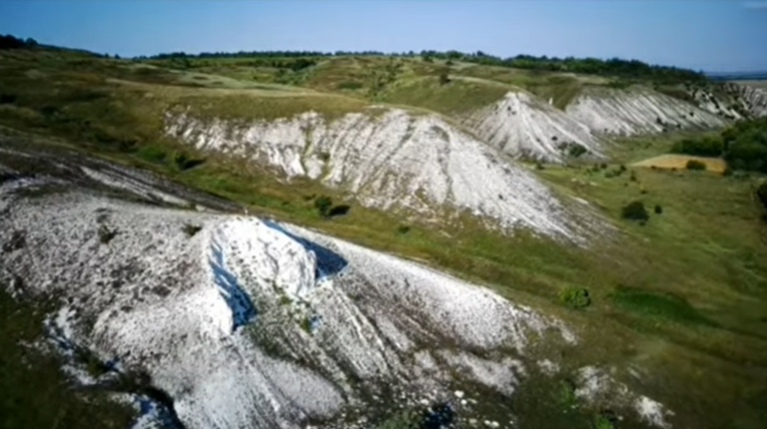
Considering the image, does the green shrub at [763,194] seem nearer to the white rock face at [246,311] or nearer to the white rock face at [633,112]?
the white rock face at [246,311]

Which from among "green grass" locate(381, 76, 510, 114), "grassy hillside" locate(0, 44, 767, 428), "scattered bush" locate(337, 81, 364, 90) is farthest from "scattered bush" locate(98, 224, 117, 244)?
"scattered bush" locate(337, 81, 364, 90)

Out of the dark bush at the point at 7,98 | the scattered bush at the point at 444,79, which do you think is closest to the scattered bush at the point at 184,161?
the dark bush at the point at 7,98

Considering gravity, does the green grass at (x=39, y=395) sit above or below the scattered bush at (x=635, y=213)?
below

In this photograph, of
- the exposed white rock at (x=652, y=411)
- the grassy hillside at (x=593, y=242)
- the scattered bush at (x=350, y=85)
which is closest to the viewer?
the exposed white rock at (x=652, y=411)

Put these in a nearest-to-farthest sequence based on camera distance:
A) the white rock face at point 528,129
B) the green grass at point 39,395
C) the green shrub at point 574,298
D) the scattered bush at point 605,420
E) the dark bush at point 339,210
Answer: the green grass at point 39,395, the scattered bush at point 605,420, the green shrub at point 574,298, the dark bush at point 339,210, the white rock face at point 528,129

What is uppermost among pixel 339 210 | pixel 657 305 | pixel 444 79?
pixel 444 79

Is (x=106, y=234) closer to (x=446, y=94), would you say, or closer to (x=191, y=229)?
(x=191, y=229)

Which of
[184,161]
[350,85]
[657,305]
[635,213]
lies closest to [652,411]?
[657,305]

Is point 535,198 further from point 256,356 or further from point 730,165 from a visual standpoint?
point 730,165
